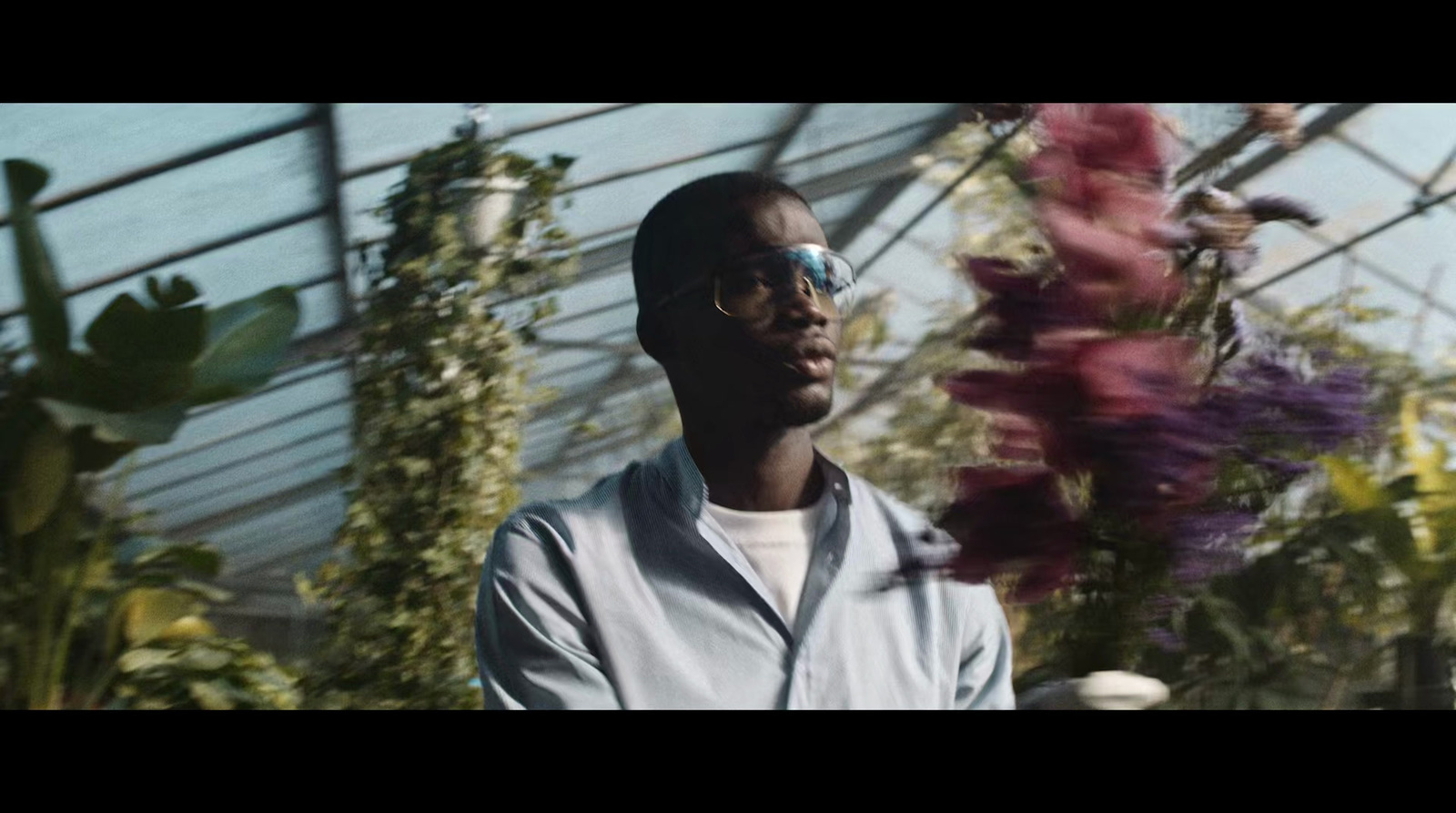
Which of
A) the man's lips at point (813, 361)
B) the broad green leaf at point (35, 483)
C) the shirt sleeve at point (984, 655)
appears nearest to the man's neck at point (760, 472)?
the man's lips at point (813, 361)

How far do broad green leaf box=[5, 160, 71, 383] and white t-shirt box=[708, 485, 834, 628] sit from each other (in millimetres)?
1338

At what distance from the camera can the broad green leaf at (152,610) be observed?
8.02 ft

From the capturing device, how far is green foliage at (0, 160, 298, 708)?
7.99 feet

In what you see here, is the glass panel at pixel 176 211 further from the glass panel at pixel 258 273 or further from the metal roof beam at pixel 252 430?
the metal roof beam at pixel 252 430

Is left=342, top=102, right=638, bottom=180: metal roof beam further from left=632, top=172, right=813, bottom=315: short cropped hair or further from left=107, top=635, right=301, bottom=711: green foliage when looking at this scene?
left=107, top=635, right=301, bottom=711: green foliage

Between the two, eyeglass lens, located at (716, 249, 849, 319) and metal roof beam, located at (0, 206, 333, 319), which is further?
metal roof beam, located at (0, 206, 333, 319)

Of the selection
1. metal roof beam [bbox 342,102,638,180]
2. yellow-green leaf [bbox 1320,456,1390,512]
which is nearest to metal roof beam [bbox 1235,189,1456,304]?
yellow-green leaf [bbox 1320,456,1390,512]

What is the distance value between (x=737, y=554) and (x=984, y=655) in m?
0.44

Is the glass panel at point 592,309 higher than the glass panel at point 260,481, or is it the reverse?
the glass panel at point 592,309

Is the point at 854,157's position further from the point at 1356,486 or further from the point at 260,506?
the point at 260,506

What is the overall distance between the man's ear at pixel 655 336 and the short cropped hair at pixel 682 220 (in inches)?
0.8

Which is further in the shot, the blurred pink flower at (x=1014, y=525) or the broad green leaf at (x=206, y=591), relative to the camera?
the broad green leaf at (x=206, y=591)
